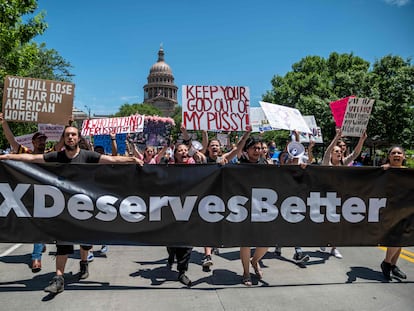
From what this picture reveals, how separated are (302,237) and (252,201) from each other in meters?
0.79

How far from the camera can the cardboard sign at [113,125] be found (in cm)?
874

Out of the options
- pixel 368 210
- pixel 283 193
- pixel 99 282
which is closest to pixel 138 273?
pixel 99 282

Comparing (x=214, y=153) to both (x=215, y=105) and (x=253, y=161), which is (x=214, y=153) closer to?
(x=215, y=105)

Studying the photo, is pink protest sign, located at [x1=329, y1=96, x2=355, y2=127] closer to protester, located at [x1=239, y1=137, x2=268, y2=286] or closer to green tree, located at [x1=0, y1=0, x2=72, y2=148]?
protester, located at [x1=239, y1=137, x2=268, y2=286]

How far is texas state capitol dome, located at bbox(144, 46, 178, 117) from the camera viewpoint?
130 meters

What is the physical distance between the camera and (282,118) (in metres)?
6.32

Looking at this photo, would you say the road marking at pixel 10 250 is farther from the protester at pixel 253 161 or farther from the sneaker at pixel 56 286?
the protester at pixel 253 161

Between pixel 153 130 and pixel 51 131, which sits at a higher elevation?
pixel 153 130

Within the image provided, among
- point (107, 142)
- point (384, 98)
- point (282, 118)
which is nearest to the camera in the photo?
point (282, 118)

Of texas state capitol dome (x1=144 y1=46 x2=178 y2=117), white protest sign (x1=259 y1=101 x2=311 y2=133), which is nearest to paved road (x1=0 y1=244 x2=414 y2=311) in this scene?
white protest sign (x1=259 y1=101 x2=311 y2=133)

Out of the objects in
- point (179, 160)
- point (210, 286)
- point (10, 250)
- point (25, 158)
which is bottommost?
point (10, 250)

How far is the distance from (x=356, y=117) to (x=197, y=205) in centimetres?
359

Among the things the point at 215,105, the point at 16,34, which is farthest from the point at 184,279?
the point at 16,34

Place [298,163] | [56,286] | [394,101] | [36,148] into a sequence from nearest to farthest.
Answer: [56,286]
[36,148]
[298,163]
[394,101]
